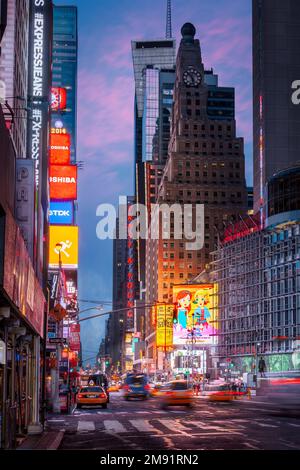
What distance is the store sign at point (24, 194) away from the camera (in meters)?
25.0

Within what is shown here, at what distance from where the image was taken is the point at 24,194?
2539 cm

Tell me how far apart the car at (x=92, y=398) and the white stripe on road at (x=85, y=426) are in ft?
57.6

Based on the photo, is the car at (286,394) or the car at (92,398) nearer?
the car at (286,394)

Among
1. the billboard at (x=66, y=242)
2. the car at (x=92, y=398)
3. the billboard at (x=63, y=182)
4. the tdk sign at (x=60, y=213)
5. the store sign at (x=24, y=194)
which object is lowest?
the car at (x=92, y=398)

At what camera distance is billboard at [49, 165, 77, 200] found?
7106 cm

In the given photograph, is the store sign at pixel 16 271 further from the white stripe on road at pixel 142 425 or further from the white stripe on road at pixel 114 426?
the white stripe on road at pixel 142 425

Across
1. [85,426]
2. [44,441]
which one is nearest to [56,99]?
[85,426]

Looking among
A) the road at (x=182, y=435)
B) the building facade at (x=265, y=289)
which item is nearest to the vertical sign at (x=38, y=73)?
the road at (x=182, y=435)

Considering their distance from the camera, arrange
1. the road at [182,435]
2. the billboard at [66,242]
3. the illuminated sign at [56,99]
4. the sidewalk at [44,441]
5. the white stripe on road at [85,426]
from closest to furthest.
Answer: the sidewalk at [44,441] < the road at [182,435] < the white stripe on road at [85,426] < the billboard at [66,242] < the illuminated sign at [56,99]

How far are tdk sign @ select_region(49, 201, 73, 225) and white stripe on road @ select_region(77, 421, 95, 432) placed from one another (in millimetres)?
34174

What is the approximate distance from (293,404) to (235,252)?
115003mm

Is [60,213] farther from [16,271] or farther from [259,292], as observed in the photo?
[259,292]

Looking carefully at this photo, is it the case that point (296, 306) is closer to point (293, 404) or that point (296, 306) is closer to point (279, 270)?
point (279, 270)

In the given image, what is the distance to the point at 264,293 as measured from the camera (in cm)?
14100
